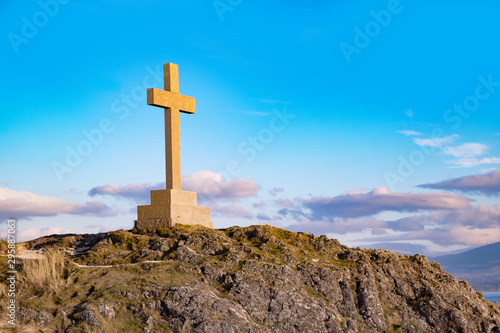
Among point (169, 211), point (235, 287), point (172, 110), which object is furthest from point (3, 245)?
point (235, 287)

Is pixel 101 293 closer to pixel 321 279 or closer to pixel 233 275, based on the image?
pixel 233 275

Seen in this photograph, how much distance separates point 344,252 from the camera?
2714 cm

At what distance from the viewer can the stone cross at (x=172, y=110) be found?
3011 centimetres

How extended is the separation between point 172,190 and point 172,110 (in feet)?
13.6

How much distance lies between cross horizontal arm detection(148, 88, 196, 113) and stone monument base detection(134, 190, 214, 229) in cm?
435

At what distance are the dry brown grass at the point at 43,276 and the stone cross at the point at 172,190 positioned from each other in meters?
7.01

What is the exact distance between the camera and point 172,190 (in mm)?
29406

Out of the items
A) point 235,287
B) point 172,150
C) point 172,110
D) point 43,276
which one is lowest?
point 235,287

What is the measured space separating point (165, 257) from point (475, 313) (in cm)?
1296

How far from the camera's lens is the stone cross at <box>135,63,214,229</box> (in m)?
29.3

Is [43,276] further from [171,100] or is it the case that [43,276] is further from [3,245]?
[171,100]

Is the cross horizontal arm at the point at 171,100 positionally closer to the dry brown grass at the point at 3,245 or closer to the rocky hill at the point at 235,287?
the rocky hill at the point at 235,287

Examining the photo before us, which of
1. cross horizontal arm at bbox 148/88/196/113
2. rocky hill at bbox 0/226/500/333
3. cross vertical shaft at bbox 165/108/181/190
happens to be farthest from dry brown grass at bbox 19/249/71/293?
cross horizontal arm at bbox 148/88/196/113

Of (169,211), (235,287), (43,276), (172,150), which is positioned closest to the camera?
(43,276)
